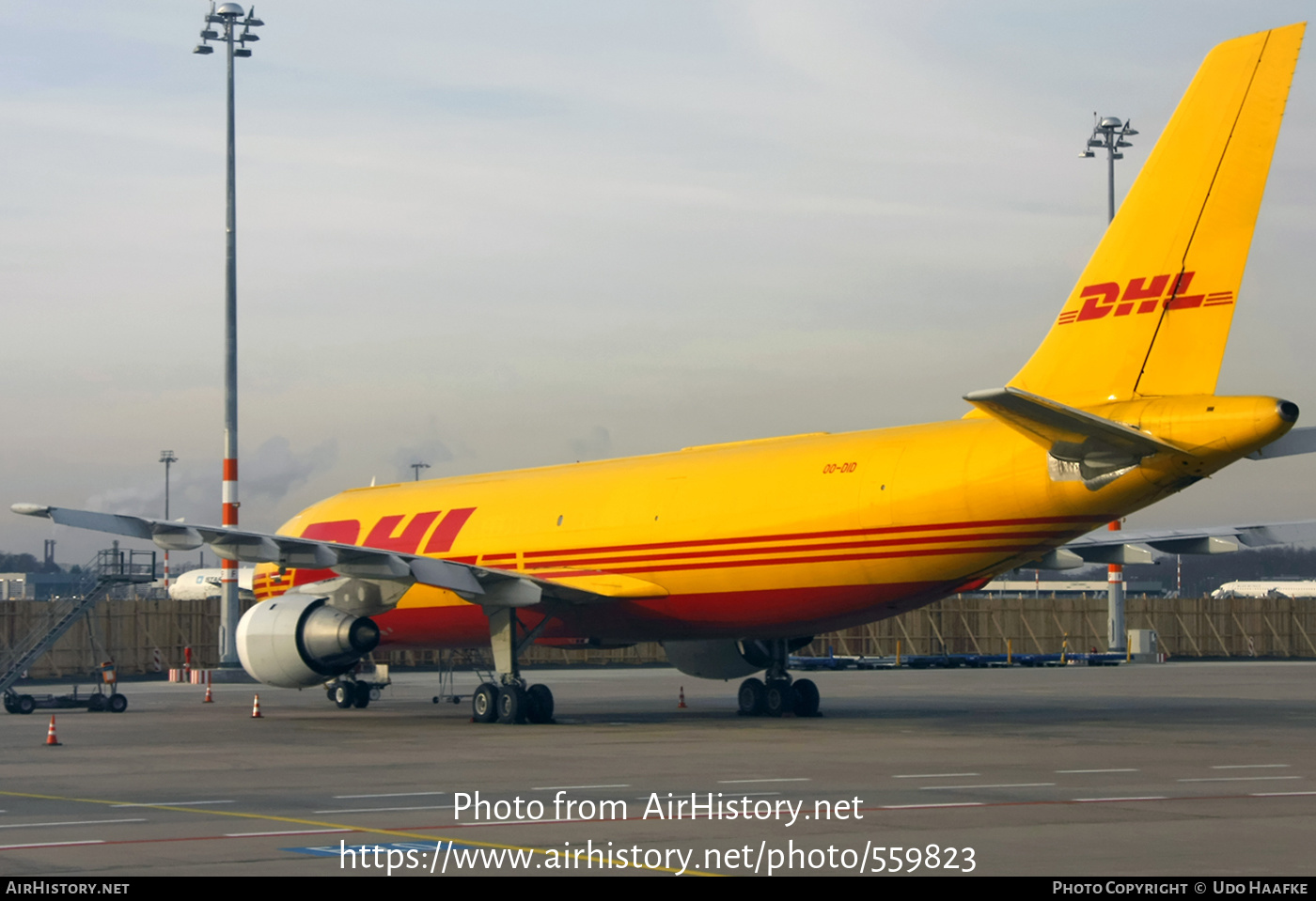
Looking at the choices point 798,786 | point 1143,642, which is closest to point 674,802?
point 798,786

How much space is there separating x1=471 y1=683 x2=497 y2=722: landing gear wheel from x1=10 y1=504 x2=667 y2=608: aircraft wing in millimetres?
1450

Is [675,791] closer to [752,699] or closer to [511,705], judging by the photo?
[511,705]

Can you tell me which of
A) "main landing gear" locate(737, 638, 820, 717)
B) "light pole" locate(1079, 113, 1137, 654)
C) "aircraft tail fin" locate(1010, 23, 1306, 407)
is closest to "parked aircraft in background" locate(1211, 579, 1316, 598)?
"light pole" locate(1079, 113, 1137, 654)

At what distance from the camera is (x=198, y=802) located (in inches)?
555

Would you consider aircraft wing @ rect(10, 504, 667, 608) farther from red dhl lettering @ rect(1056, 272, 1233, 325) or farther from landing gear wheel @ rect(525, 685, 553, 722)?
red dhl lettering @ rect(1056, 272, 1233, 325)

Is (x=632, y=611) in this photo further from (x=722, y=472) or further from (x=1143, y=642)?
(x=1143, y=642)

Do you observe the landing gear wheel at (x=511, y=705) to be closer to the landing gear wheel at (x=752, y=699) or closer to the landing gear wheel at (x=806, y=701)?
the landing gear wheel at (x=752, y=699)

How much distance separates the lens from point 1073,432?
18.0 metres

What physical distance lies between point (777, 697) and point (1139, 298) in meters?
10.4

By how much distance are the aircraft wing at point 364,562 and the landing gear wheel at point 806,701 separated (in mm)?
3702

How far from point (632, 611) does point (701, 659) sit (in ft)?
11.3

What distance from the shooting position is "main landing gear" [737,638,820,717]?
2634cm

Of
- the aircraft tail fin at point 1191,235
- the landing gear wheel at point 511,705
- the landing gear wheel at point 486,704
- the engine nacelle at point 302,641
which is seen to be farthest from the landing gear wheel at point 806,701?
the aircraft tail fin at point 1191,235

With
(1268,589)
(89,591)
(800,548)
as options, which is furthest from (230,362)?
(1268,589)
